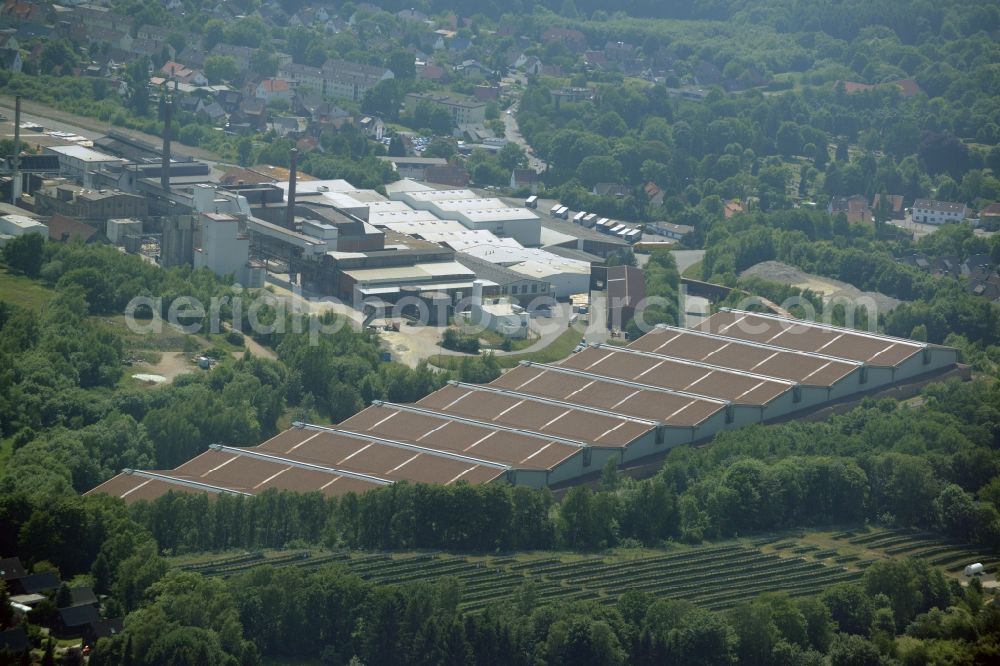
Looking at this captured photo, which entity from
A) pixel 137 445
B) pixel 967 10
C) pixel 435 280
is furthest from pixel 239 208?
pixel 967 10

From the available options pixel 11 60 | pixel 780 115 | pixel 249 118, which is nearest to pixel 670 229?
pixel 249 118

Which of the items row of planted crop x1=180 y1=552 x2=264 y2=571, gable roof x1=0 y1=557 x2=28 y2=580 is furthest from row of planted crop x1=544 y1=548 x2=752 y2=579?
gable roof x1=0 y1=557 x2=28 y2=580

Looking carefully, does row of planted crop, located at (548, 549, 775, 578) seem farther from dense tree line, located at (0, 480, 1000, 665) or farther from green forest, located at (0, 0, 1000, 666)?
dense tree line, located at (0, 480, 1000, 665)

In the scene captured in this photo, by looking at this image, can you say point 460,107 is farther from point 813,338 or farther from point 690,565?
point 690,565

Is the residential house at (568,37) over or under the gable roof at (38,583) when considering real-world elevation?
over

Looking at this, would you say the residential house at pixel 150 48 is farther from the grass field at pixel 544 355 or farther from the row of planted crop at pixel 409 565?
the row of planted crop at pixel 409 565

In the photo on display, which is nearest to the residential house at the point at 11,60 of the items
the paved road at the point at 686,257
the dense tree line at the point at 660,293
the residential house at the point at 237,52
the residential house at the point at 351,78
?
the residential house at the point at 237,52

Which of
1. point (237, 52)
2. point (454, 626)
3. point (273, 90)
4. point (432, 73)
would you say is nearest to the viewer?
point (454, 626)

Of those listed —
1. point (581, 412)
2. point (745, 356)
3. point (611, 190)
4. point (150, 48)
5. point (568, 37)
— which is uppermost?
point (568, 37)
